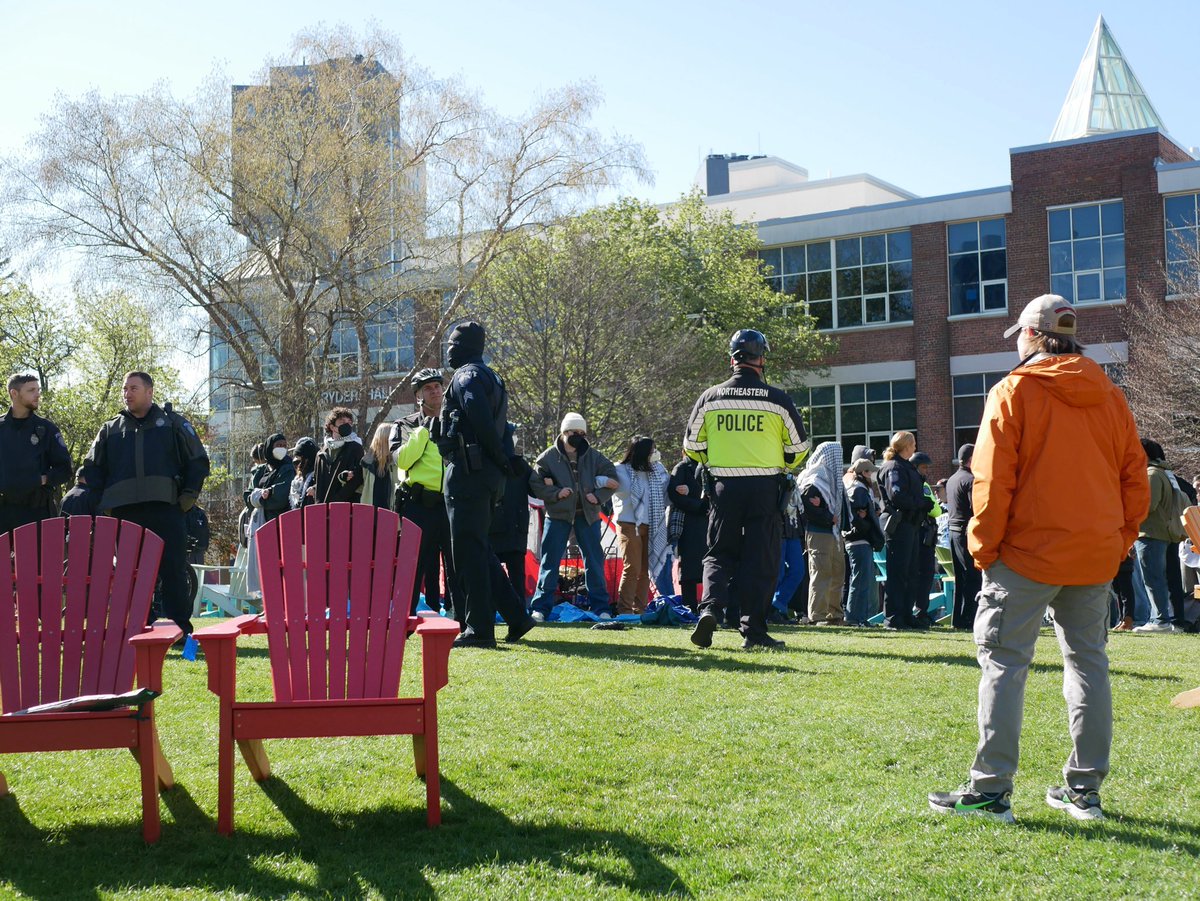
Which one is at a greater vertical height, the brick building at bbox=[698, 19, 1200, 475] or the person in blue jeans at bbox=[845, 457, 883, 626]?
the brick building at bbox=[698, 19, 1200, 475]

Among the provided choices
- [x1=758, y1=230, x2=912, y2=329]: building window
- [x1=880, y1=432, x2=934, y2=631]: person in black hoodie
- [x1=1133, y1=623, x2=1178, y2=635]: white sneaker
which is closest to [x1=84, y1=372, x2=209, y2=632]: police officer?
[x1=880, y1=432, x2=934, y2=631]: person in black hoodie

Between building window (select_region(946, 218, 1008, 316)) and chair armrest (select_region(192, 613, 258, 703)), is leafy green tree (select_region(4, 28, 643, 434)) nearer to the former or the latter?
building window (select_region(946, 218, 1008, 316))

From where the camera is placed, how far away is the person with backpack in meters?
13.8

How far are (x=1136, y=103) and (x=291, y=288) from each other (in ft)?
Answer: 116

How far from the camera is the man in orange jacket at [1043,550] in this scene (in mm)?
4629

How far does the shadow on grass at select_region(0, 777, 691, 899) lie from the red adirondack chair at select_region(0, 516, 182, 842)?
1.77 feet

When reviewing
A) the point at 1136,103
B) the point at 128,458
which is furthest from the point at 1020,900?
the point at 1136,103

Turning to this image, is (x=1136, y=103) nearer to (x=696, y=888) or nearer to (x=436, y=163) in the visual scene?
(x=436, y=163)

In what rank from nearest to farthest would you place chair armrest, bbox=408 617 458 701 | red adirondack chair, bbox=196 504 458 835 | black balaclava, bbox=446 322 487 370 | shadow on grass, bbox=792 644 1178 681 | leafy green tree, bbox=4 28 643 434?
chair armrest, bbox=408 617 458 701, red adirondack chair, bbox=196 504 458 835, shadow on grass, bbox=792 644 1178 681, black balaclava, bbox=446 322 487 370, leafy green tree, bbox=4 28 643 434

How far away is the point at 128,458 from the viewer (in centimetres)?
909

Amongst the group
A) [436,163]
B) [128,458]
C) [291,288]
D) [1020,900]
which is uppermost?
[436,163]

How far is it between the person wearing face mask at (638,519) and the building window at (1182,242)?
2529cm

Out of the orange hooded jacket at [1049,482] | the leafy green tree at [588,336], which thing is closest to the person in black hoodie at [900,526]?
the orange hooded jacket at [1049,482]

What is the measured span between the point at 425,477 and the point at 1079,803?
638 centimetres
